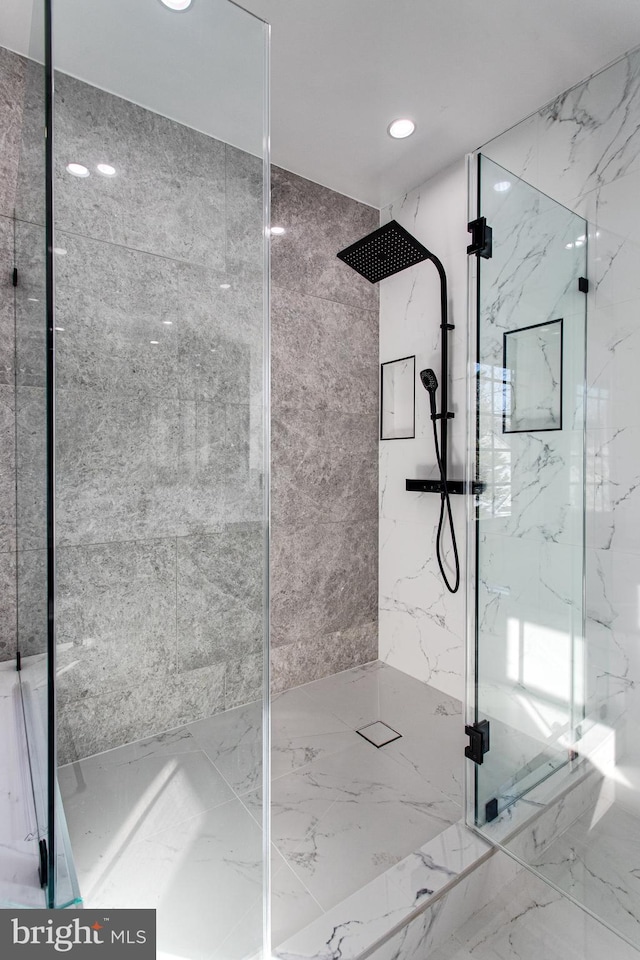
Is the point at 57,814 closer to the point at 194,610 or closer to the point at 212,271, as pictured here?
the point at 194,610

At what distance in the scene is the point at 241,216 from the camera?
0.92m

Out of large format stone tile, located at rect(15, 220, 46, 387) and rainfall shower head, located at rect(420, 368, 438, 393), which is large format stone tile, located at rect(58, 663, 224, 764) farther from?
rainfall shower head, located at rect(420, 368, 438, 393)

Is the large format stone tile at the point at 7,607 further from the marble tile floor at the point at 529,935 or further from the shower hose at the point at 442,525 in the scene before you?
the shower hose at the point at 442,525

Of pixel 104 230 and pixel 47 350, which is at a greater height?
pixel 104 230

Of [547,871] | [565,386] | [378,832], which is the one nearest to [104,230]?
[565,386]

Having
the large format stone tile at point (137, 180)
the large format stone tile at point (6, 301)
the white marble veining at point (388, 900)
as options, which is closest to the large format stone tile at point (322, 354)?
the large format stone tile at point (6, 301)

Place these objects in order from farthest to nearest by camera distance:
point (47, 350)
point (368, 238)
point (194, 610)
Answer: point (368, 238) → point (194, 610) → point (47, 350)

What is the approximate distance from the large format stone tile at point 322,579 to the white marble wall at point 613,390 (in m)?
1.20

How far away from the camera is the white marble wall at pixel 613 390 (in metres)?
1.37

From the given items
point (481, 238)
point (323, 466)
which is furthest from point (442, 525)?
point (481, 238)

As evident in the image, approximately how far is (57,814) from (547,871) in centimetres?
133

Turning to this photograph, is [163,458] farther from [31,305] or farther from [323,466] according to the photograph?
[323,466]

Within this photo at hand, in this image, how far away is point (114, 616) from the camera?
32.2 inches

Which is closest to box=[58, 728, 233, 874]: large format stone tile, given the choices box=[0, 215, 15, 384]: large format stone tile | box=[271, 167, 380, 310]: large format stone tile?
box=[0, 215, 15, 384]: large format stone tile
